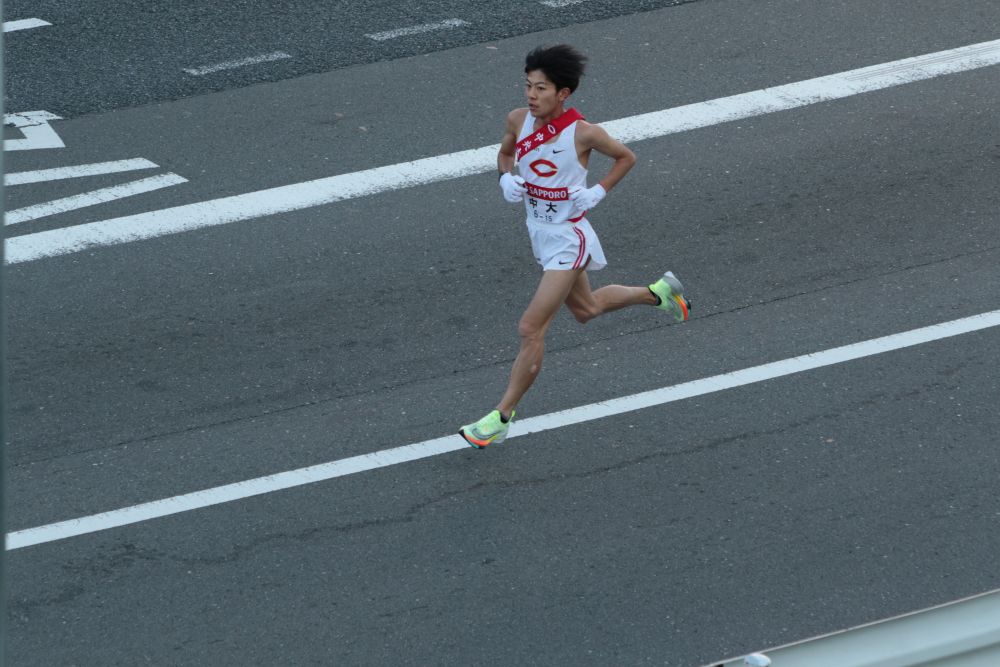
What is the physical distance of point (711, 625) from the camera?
5.29 meters

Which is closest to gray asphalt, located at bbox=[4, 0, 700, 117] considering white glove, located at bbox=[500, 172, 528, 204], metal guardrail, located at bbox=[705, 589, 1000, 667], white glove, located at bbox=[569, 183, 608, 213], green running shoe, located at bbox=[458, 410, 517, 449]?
white glove, located at bbox=[500, 172, 528, 204]

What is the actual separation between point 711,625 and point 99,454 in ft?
10.1

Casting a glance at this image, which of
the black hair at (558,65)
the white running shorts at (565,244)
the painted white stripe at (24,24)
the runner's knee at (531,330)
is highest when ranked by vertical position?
the black hair at (558,65)

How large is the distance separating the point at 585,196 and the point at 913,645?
14.1 feet

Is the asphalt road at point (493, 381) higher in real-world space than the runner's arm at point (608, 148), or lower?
lower

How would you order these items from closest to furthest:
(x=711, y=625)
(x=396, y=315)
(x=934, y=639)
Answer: (x=934, y=639), (x=711, y=625), (x=396, y=315)

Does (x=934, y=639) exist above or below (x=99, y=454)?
above

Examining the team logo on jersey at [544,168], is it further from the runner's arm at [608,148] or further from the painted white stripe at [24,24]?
the painted white stripe at [24,24]

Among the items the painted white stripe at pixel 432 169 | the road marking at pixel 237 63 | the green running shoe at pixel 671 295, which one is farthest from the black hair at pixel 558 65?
the road marking at pixel 237 63

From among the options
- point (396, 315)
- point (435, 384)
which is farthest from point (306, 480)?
point (396, 315)

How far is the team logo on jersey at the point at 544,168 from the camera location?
6215mm

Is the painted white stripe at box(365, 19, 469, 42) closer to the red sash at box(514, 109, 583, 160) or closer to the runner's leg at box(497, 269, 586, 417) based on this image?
the red sash at box(514, 109, 583, 160)

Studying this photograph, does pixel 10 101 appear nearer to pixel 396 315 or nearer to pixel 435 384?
pixel 396 315

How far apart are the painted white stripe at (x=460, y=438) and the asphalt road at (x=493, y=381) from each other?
0.07m
